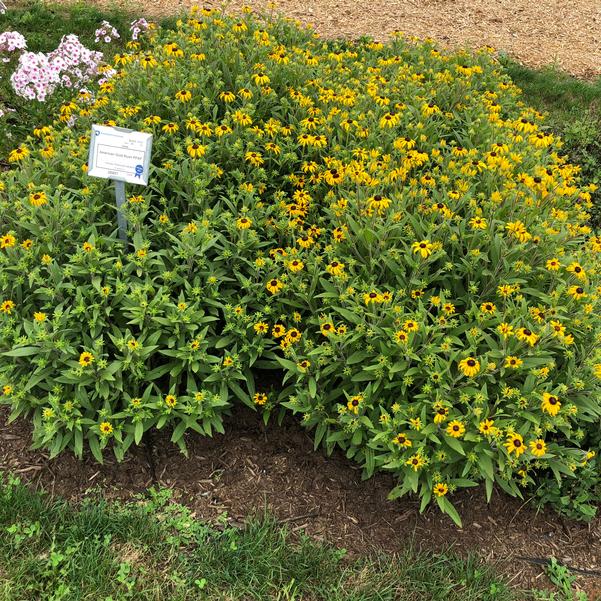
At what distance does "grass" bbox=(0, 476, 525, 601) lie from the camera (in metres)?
2.46

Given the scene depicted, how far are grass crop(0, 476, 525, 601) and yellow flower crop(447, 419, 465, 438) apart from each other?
68 cm

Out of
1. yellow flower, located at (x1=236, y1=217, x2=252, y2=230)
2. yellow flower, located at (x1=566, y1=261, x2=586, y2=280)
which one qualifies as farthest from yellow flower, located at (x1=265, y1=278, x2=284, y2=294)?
yellow flower, located at (x1=566, y1=261, x2=586, y2=280)

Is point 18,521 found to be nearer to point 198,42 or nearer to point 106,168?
point 106,168

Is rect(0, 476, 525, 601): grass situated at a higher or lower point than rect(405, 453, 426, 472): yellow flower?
lower

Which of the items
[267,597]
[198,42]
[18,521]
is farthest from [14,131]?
[267,597]

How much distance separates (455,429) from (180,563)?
4.32ft

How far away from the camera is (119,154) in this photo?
9.16ft

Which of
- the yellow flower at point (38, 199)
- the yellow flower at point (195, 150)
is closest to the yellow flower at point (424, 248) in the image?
the yellow flower at point (195, 150)

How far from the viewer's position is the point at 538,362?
254 centimetres

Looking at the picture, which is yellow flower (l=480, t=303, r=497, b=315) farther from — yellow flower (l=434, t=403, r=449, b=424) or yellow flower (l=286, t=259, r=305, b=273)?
yellow flower (l=286, t=259, r=305, b=273)

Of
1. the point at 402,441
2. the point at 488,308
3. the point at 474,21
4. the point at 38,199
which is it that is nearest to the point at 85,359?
the point at 38,199

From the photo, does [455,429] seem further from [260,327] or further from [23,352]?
[23,352]

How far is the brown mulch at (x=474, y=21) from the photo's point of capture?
7.21m

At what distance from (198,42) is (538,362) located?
10.3 ft
